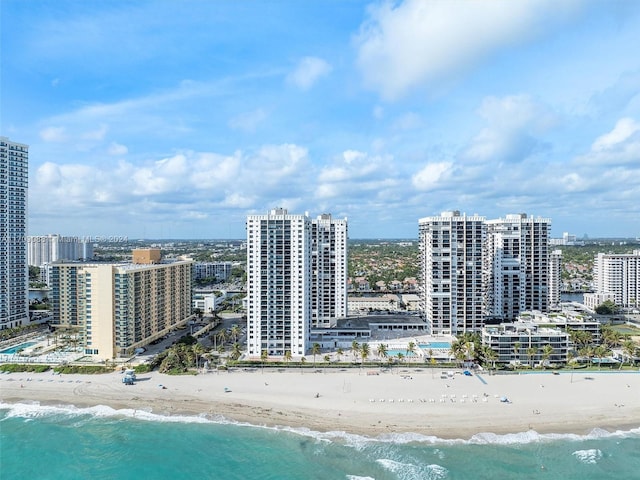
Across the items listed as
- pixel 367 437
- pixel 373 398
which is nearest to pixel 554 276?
pixel 373 398

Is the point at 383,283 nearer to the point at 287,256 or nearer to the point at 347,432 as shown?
the point at 287,256

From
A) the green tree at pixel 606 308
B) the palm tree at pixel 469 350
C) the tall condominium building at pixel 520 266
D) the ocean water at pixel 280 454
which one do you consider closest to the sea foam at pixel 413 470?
the ocean water at pixel 280 454

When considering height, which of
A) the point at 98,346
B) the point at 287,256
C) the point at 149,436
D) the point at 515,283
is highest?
the point at 287,256

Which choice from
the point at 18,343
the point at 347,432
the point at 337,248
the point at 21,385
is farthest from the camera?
the point at 337,248

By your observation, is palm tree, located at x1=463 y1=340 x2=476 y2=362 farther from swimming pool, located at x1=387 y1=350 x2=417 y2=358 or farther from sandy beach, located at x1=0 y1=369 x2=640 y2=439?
swimming pool, located at x1=387 y1=350 x2=417 y2=358

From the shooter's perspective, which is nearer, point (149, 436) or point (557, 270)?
point (149, 436)

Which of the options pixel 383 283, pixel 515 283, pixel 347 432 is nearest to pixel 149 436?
pixel 347 432

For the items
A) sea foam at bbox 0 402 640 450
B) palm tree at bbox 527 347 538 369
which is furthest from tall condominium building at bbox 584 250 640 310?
sea foam at bbox 0 402 640 450

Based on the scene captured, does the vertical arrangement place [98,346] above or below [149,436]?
above
